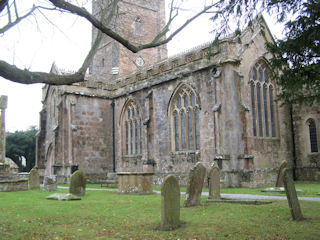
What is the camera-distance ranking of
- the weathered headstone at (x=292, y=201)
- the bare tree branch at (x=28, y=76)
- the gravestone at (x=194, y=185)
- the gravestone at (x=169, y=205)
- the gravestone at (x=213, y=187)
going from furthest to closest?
the gravestone at (x=213, y=187) → the gravestone at (x=194, y=185) → the weathered headstone at (x=292, y=201) → the gravestone at (x=169, y=205) → the bare tree branch at (x=28, y=76)

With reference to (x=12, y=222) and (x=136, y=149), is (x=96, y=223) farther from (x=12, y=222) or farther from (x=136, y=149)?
(x=136, y=149)

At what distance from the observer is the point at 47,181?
16.4 metres

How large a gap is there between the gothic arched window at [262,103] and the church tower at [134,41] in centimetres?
1432

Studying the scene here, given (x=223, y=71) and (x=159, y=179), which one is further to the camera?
(x=159, y=179)

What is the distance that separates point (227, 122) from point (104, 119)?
456 inches

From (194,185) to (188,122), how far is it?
10.7 meters

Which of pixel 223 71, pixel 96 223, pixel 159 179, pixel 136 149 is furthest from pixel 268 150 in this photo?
pixel 96 223

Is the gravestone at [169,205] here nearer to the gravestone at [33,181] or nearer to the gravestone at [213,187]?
the gravestone at [213,187]

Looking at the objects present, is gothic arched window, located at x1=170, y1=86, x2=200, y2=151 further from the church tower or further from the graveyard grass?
the church tower

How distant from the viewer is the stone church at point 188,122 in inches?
712

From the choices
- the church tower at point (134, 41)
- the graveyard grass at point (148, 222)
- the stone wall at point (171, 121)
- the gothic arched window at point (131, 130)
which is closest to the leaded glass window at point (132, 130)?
the gothic arched window at point (131, 130)

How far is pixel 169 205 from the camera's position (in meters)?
7.48

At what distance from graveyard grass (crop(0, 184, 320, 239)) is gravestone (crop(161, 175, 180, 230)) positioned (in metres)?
0.21

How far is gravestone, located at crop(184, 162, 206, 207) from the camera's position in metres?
10.2
